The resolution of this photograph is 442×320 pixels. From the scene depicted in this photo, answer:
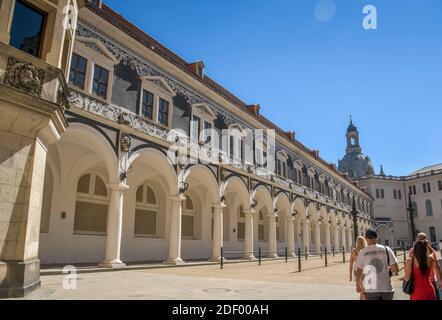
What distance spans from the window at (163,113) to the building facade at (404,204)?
179 ft

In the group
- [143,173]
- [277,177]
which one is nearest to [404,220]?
[277,177]

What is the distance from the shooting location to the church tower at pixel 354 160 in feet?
294

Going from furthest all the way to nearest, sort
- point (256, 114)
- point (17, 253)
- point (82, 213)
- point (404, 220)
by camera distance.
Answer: point (404, 220) → point (256, 114) → point (82, 213) → point (17, 253)

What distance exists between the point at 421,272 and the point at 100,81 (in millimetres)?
12947

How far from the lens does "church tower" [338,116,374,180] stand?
89.5m

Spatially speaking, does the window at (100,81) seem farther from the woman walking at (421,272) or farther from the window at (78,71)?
the woman walking at (421,272)

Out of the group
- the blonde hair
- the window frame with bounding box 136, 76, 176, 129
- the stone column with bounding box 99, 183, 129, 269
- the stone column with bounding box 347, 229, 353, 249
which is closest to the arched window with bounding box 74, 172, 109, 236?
the stone column with bounding box 99, 183, 129, 269

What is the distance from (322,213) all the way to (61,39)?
3267 centimetres

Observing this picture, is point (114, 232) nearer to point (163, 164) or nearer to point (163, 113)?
point (163, 164)

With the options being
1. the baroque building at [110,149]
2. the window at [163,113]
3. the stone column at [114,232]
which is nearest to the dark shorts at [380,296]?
the baroque building at [110,149]

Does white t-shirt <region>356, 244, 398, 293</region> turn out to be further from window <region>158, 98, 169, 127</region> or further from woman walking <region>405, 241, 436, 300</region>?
window <region>158, 98, 169, 127</region>

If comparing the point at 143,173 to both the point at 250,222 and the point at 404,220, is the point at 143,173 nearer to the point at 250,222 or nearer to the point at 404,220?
the point at 250,222

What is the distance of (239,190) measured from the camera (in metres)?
23.2

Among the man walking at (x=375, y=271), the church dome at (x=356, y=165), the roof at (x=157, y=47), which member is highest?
the church dome at (x=356, y=165)
